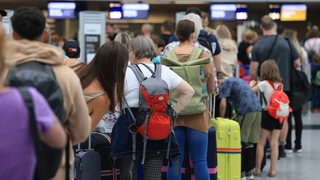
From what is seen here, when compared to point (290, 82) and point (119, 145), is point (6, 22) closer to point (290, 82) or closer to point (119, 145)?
point (119, 145)

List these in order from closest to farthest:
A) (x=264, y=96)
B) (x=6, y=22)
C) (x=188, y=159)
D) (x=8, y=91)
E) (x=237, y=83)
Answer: (x=8, y=91) < (x=188, y=159) < (x=6, y=22) < (x=237, y=83) < (x=264, y=96)

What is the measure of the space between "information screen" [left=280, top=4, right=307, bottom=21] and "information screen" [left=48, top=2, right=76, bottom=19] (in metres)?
5.82

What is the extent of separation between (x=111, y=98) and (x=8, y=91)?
6.47 ft

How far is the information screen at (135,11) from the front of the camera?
18000 mm

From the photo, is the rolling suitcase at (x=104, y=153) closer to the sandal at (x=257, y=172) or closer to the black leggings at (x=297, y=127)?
the sandal at (x=257, y=172)

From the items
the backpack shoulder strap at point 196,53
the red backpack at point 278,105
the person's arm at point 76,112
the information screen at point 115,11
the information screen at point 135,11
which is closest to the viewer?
the person's arm at point 76,112

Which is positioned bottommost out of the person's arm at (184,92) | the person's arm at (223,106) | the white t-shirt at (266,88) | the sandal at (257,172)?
the sandal at (257,172)

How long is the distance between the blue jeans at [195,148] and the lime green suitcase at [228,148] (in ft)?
3.27

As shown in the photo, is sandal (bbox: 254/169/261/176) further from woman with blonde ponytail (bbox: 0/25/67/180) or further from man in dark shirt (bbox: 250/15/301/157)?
woman with blonde ponytail (bbox: 0/25/67/180)

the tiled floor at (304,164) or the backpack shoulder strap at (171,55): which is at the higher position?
the backpack shoulder strap at (171,55)

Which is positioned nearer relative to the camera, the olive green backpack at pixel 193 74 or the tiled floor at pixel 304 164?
the olive green backpack at pixel 193 74

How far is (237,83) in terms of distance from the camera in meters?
8.62

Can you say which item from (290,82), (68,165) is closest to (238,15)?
(290,82)

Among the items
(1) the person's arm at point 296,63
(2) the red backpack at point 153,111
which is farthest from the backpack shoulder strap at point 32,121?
(1) the person's arm at point 296,63
